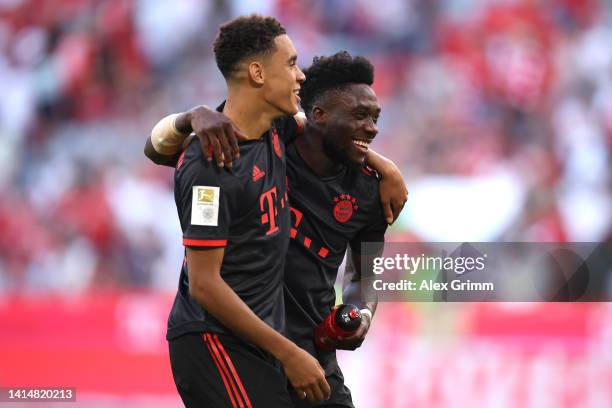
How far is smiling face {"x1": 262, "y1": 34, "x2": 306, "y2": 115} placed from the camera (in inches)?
157

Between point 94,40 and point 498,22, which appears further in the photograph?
point 94,40

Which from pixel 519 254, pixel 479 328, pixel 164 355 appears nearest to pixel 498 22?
pixel 519 254

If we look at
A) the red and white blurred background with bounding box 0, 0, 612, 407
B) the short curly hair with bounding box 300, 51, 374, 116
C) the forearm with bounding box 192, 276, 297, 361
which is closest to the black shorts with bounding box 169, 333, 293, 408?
the forearm with bounding box 192, 276, 297, 361

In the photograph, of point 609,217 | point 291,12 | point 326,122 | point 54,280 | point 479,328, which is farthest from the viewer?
point 291,12

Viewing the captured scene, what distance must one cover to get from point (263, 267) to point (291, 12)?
760 cm

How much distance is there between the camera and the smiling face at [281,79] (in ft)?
13.1

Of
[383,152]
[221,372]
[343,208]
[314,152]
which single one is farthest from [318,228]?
[383,152]

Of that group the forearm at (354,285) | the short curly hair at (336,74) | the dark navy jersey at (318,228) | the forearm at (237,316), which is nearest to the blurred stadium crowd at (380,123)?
the forearm at (354,285)

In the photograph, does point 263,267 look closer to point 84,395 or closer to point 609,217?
point 84,395

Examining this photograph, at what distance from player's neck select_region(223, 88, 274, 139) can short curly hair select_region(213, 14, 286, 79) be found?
0.35 ft

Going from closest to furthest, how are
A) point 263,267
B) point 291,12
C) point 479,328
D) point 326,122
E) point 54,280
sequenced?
point 263,267 → point 326,122 → point 479,328 → point 54,280 → point 291,12

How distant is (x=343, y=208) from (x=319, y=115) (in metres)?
0.42

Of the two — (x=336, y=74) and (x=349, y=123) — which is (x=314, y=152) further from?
(x=336, y=74)

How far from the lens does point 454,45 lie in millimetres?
10859
